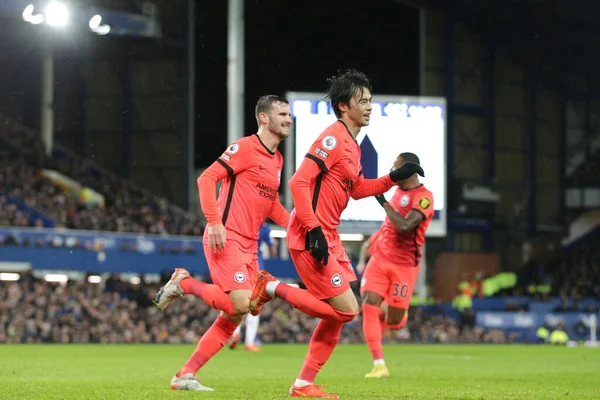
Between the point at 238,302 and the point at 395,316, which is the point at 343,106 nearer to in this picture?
the point at 238,302

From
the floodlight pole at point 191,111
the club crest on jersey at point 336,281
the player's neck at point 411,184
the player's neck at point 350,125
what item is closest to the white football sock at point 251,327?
the player's neck at point 411,184

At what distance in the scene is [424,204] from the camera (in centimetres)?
1309

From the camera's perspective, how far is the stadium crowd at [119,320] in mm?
28547

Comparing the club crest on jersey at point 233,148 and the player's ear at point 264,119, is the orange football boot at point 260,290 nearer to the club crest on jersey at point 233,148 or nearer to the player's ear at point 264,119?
the club crest on jersey at point 233,148

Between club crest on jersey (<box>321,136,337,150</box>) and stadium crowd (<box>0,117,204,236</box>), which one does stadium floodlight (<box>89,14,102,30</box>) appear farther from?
club crest on jersey (<box>321,136,337,150</box>)

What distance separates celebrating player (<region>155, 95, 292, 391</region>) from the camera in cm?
945

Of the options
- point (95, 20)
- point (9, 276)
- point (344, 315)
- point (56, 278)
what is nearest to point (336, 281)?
point (344, 315)

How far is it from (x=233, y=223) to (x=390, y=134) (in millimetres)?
23405

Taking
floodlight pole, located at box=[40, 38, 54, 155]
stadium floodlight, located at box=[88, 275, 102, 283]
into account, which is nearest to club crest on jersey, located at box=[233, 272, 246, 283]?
stadium floodlight, located at box=[88, 275, 102, 283]

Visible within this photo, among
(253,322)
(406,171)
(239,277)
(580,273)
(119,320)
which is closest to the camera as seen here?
(406,171)

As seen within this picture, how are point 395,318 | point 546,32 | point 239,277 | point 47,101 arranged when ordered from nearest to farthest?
point 239,277, point 395,318, point 47,101, point 546,32

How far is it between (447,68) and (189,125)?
1208 centimetres

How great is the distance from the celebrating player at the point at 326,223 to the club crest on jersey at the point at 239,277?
509 millimetres

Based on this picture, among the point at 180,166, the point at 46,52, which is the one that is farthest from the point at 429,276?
the point at 46,52
